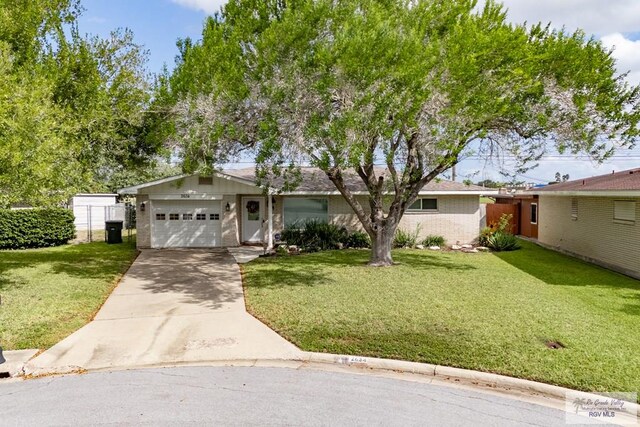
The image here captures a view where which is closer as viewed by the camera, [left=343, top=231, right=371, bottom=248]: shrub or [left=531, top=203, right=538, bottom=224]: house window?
[left=343, top=231, right=371, bottom=248]: shrub

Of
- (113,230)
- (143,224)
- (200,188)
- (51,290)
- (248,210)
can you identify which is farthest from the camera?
(113,230)

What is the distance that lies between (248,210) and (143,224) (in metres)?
4.47

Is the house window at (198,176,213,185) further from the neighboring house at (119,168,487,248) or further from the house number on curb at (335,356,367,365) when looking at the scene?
the house number on curb at (335,356,367,365)

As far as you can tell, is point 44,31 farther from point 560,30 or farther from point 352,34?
point 560,30

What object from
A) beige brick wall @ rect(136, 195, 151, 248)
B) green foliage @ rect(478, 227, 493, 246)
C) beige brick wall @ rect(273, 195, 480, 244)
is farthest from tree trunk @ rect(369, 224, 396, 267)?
beige brick wall @ rect(136, 195, 151, 248)

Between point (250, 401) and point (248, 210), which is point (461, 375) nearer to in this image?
point (250, 401)

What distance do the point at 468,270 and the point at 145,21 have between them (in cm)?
1239

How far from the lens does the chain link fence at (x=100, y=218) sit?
24766mm

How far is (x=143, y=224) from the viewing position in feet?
63.6

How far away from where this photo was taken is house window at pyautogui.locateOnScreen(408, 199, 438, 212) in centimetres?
2050

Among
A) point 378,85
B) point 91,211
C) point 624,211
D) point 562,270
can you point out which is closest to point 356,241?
point 562,270

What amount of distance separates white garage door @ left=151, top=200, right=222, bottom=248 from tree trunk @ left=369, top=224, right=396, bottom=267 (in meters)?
8.04

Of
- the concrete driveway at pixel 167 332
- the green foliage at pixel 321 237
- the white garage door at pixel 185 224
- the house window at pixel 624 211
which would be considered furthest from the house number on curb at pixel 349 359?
the white garage door at pixel 185 224

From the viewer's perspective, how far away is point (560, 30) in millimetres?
11867
